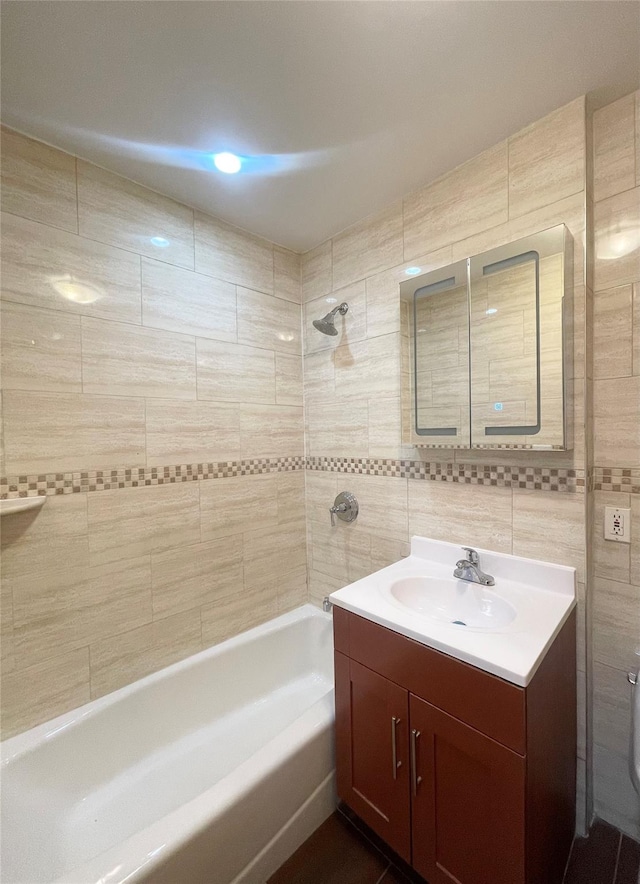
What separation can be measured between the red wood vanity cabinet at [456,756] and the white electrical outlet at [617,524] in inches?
12.0

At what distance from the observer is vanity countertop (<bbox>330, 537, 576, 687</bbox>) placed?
3.01 ft

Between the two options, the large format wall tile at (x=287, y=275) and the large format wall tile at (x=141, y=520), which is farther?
the large format wall tile at (x=287, y=275)

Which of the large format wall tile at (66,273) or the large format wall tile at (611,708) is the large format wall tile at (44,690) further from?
the large format wall tile at (611,708)

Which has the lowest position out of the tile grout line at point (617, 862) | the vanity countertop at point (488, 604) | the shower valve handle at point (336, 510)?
the tile grout line at point (617, 862)

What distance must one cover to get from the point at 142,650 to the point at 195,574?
36 centimetres

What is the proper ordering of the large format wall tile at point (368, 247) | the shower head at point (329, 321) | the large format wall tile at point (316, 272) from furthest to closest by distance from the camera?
1. the large format wall tile at point (316, 272)
2. the shower head at point (329, 321)
3. the large format wall tile at point (368, 247)

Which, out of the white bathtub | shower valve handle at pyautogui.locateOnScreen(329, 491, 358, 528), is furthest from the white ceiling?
the white bathtub

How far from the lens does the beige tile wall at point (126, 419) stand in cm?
126

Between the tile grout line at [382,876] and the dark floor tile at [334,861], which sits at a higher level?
the tile grout line at [382,876]

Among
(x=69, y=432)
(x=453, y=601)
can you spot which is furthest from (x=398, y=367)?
(x=69, y=432)

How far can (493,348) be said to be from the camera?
4.42ft

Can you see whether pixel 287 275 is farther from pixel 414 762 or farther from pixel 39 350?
pixel 414 762

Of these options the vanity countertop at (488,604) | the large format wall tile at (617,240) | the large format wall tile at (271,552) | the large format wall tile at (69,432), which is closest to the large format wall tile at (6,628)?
the large format wall tile at (69,432)

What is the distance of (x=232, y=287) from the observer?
1.83 metres
